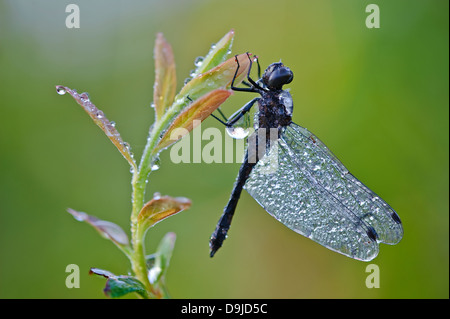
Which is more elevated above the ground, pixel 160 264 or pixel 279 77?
pixel 279 77

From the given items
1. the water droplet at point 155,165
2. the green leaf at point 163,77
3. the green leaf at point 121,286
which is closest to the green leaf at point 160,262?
the green leaf at point 121,286

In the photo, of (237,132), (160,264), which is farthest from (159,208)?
(237,132)

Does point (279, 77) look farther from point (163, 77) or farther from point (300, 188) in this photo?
point (163, 77)

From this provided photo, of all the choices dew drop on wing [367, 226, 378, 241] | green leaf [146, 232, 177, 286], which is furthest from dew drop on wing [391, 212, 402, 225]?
green leaf [146, 232, 177, 286]

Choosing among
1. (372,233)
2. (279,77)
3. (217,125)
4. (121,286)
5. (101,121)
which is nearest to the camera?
(121,286)

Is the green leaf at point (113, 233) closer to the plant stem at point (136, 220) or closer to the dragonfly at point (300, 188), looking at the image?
the plant stem at point (136, 220)

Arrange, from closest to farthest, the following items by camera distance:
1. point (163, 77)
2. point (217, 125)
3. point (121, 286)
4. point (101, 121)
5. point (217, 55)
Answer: point (121, 286), point (101, 121), point (217, 55), point (163, 77), point (217, 125)

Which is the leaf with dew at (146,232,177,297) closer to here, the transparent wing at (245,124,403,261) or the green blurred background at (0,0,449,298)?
the transparent wing at (245,124,403,261)

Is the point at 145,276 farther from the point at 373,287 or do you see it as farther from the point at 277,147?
the point at 373,287
